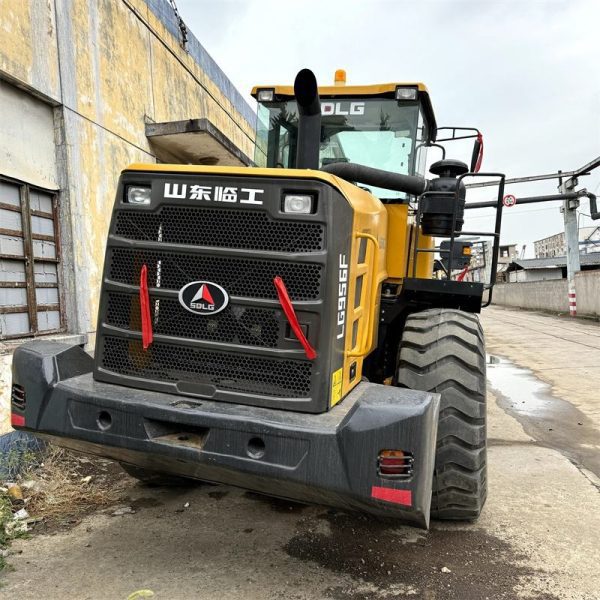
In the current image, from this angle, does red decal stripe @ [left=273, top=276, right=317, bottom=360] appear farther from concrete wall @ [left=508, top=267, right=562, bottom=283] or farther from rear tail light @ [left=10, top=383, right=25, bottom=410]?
concrete wall @ [left=508, top=267, right=562, bottom=283]

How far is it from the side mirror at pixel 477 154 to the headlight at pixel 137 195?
2.38 meters

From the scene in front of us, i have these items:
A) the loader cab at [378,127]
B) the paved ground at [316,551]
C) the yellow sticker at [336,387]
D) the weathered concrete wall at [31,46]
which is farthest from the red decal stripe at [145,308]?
the weathered concrete wall at [31,46]

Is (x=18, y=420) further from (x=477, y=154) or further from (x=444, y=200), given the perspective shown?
(x=477, y=154)

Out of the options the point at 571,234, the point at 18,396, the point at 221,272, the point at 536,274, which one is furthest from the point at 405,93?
the point at 536,274

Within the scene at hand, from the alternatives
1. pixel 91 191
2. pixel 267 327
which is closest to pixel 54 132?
pixel 91 191

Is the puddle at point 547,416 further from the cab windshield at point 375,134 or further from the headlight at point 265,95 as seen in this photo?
the headlight at point 265,95

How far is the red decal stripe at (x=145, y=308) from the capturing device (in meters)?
2.75

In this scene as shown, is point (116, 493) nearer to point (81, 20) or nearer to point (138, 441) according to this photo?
point (138, 441)

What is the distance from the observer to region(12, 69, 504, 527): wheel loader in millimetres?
2322

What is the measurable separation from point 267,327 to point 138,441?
814 mm

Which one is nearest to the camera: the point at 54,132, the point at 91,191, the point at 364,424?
the point at 364,424

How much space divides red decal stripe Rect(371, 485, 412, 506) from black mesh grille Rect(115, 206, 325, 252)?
111 cm

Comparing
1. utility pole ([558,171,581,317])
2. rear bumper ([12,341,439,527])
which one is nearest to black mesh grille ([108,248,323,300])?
rear bumper ([12,341,439,527])

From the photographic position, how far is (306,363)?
2.58m
